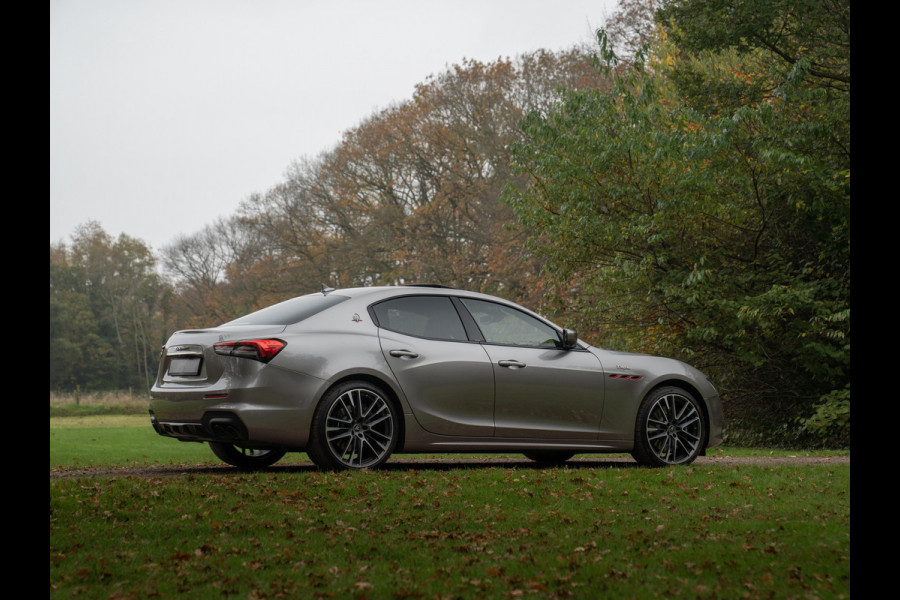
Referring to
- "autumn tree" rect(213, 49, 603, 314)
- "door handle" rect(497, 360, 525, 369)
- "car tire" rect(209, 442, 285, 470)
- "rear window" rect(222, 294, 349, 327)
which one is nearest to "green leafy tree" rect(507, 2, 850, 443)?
"door handle" rect(497, 360, 525, 369)

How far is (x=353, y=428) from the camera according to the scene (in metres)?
7.84

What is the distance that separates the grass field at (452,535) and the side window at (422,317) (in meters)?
1.34

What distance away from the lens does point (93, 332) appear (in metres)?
62.7

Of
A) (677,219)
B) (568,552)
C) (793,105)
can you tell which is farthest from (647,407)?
(793,105)

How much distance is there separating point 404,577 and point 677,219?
11.4 m

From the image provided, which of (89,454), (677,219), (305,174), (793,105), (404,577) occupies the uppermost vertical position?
(305,174)

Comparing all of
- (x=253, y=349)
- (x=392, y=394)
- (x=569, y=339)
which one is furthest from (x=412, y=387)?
(x=569, y=339)

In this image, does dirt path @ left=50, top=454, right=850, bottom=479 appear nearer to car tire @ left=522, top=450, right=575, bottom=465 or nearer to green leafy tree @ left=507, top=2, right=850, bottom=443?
car tire @ left=522, top=450, right=575, bottom=465

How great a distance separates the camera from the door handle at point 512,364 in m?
8.56

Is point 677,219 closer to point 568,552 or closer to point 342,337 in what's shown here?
point 342,337

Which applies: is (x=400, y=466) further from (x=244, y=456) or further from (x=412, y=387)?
(x=244, y=456)

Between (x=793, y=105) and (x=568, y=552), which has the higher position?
(x=793, y=105)

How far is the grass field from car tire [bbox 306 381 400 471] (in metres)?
0.26

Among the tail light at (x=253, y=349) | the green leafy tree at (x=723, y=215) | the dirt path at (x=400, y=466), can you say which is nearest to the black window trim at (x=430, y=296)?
the tail light at (x=253, y=349)
